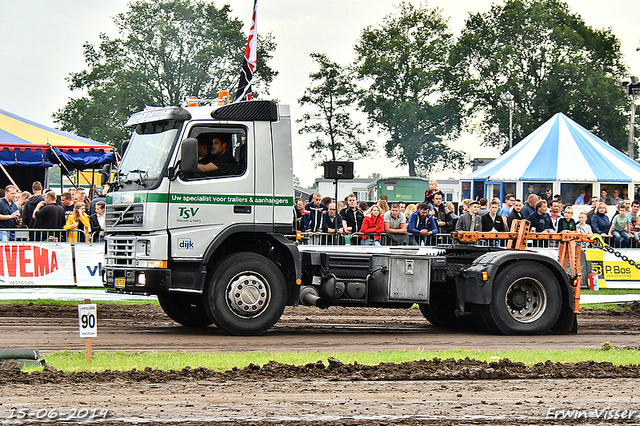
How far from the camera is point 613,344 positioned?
1173 centimetres

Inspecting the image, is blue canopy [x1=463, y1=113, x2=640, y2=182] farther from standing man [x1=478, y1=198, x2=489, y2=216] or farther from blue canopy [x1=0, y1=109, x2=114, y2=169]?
blue canopy [x1=0, y1=109, x2=114, y2=169]

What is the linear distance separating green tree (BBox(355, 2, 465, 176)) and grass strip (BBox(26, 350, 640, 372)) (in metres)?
60.1

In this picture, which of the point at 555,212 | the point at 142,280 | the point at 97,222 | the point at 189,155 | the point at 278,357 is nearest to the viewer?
the point at 278,357

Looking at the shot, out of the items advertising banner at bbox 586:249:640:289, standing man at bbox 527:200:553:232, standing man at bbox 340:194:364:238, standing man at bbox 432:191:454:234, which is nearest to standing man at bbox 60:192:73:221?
standing man at bbox 340:194:364:238

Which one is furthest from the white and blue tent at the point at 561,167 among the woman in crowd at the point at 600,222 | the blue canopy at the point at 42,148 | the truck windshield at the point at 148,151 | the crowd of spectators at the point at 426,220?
the truck windshield at the point at 148,151

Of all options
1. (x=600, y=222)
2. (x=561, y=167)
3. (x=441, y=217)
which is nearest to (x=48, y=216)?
(x=441, y=217)

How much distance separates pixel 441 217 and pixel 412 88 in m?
56.3

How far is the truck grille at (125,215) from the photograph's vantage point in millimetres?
11289

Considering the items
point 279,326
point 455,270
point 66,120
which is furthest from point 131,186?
point 66,120

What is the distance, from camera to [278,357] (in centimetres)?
950

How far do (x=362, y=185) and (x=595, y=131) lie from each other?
2106 centimetres

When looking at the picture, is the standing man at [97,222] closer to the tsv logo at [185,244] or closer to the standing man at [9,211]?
the standing man at [9,211]

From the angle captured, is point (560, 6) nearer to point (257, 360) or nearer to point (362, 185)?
point (362, 185)

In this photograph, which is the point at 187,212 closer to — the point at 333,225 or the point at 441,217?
the point at 333,225
